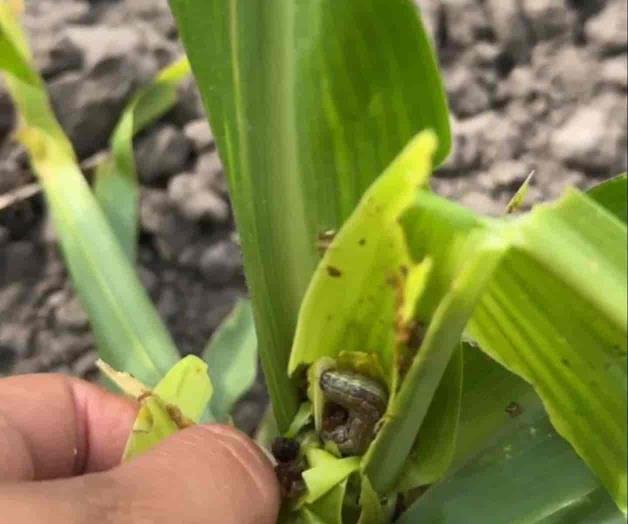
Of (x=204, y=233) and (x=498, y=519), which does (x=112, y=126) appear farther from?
(x=498, y=519)

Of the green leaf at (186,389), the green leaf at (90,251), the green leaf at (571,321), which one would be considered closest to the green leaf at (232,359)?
the green leaf at (90,251)

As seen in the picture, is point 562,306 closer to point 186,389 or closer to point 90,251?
point 186,389

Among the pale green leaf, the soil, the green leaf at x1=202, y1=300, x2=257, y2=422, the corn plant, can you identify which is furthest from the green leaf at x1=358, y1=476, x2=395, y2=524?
the soil

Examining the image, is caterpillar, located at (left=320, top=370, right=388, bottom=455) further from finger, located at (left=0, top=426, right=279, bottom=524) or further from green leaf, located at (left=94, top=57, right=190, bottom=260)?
green leaf, located at (left=94, top=57, right=190, bottom=260)

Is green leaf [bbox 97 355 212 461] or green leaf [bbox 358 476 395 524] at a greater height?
green leaf [bbox 97 355 212 461]

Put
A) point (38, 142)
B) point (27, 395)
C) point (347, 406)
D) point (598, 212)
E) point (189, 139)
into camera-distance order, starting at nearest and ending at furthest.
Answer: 1. point (598, 212)
2. point (347, 406)
3. point (27, 395)
4. point (38, 142)
5. point (189, 139)

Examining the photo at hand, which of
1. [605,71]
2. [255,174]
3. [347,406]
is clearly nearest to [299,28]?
[255,174]

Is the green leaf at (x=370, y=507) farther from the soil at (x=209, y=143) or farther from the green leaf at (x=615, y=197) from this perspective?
the soil at (x=209, y=143)
